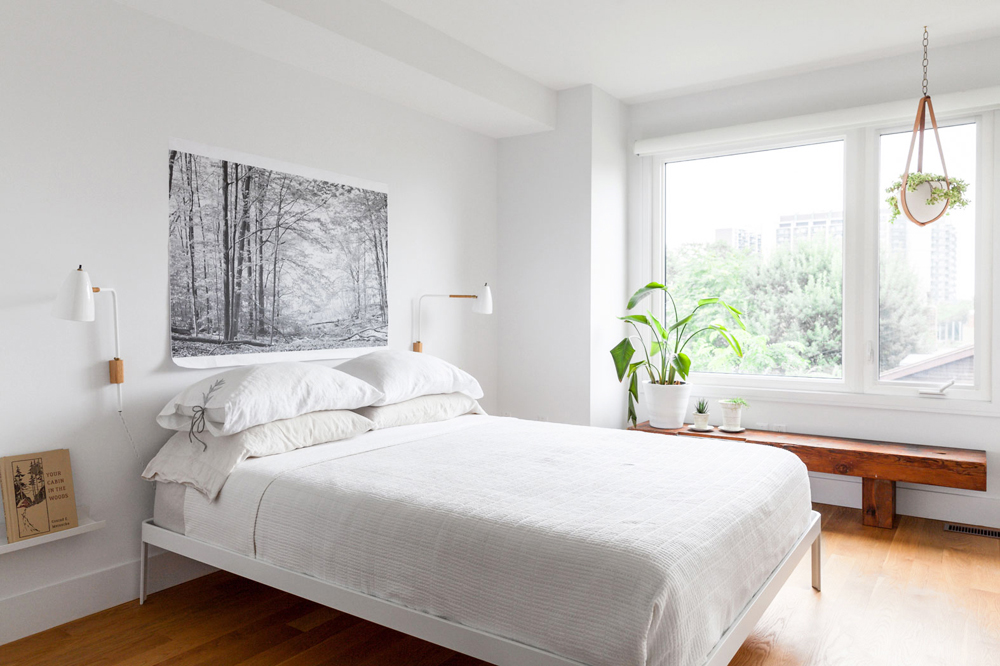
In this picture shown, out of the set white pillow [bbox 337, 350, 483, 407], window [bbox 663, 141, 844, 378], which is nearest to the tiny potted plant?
window [bbox 663, 141, 844, 378]

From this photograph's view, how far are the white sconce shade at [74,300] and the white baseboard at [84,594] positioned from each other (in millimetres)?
965

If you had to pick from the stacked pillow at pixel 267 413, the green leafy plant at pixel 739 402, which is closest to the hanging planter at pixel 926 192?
the green leafy plant at pixel 739 402

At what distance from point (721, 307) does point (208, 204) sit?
3.04 meters

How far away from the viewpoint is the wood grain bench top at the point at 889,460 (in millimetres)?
3225

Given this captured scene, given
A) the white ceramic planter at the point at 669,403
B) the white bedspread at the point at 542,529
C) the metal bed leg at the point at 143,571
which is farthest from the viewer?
the white ceramic planter at the point at 669,403

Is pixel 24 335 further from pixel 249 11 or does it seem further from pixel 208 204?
pixel 249 11

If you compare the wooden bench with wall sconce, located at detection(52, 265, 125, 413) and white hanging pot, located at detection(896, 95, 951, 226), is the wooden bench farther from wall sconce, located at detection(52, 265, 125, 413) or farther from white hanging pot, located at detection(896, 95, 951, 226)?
wall sconce, located at detection(52, 265, 125, 413)

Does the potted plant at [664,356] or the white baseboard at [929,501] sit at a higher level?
the potted plant at [664,356]

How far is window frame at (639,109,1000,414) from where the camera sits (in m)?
3.46

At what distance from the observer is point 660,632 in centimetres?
140

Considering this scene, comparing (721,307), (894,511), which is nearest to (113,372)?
(721,307)

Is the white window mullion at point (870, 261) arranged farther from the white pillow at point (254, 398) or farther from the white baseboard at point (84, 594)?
the white baseboard at point (84, 594)

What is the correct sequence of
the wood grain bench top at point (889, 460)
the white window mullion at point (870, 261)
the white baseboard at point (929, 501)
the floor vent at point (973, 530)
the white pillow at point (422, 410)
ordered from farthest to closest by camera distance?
1. the white window mullion at point (870, 261)
2. the white baseboard at point (929, 501)
3. the floor vent at point (973, 530)
4. the wood grain bench top at point (889, 460)
5. the white pillow at point (422, 410)

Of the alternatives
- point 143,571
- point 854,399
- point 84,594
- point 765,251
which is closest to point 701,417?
point 854,399
